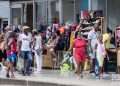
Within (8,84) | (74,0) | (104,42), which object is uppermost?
(74,0)

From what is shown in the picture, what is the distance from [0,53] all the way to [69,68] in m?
3.13

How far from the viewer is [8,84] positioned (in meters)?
20.6

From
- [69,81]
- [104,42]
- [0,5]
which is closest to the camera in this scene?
[69,81]

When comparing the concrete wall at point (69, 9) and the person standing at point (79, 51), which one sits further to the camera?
the concrete wall at point (69, 9)

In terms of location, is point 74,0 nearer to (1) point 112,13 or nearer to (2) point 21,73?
(1) point 112,13

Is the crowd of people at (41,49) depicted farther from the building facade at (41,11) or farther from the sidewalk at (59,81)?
the building facade at (41,11)

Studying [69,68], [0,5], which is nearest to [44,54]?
[69,68]

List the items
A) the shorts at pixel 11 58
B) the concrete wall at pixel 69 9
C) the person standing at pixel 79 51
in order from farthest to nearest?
the concrete wall at pixel 69 9, the shorts at pixel 11 58, the person standing at pixel 79 51

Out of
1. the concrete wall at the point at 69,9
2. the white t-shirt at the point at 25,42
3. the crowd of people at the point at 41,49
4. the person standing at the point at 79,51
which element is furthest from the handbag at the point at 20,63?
the concrete wall at the point at 69,9

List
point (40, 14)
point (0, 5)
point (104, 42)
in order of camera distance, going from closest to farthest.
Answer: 1. point (104, 42)
2. point (40, 14)
3. point (0, 5)

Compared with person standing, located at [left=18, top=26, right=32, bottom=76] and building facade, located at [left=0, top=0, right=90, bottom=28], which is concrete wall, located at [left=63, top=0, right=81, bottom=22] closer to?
building facade, located at [left=0, top=0, right=90, bottom=28]

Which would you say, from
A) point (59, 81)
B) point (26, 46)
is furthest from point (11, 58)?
point (59, 81)

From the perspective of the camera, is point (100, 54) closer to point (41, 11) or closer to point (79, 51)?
point (79, 51)

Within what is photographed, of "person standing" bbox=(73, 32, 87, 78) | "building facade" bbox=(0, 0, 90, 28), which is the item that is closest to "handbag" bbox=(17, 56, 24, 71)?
"person standing" bbox=(73, 32, 87, 78)
